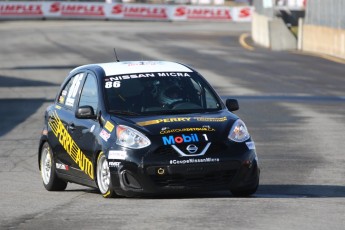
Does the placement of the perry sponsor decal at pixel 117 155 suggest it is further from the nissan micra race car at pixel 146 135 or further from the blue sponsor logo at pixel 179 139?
the blue sponsor logo at pixel 179 139

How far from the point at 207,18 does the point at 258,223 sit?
227ft

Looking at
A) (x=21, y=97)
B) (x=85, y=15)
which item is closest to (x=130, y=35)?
(x=85, y=15)

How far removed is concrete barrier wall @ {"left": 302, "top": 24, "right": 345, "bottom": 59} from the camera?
41.1 metres

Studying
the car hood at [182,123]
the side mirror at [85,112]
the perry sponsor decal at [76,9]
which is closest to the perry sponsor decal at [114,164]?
the car hood at [182,123]

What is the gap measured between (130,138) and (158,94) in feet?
3.58

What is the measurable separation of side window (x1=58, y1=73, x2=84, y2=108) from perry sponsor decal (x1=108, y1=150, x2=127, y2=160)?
173cm

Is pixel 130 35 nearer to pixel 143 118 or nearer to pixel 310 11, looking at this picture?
pixel 310 11

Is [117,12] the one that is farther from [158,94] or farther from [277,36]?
[158,94]

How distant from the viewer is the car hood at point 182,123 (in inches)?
452

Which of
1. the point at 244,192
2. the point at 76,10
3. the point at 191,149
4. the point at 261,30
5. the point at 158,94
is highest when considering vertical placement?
the point at 158,94

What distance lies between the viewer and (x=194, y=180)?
11.4 m

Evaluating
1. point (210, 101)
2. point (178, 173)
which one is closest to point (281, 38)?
point (210, 101)

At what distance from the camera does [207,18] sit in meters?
78.1

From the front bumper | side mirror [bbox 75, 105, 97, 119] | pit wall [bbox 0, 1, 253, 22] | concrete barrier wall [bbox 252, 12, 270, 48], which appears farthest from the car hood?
pit wall [bbox 0, 1, 253, 22]
